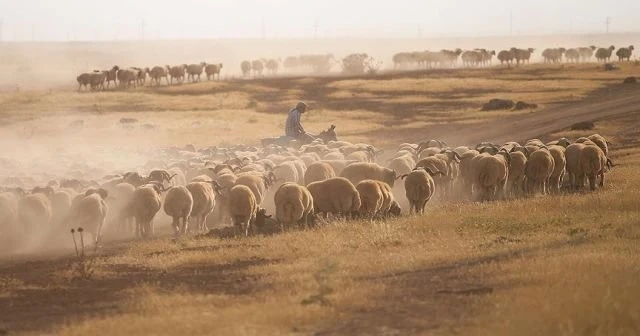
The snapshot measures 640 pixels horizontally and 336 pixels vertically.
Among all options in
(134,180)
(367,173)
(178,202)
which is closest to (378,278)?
(178,202)

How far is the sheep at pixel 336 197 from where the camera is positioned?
1995 centimetres

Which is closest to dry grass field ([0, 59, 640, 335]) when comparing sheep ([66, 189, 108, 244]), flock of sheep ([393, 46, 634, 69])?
sheep ([66, 189, 108, 244])

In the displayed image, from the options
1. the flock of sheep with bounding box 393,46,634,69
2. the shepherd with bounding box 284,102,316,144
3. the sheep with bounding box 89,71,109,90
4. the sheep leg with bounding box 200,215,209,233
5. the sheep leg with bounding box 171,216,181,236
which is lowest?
the sheep leg with bounding box 200,215,209,233

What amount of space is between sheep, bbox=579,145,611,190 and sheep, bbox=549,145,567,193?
510 mm

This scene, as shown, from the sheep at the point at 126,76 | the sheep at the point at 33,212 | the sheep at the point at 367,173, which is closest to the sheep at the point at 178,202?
the sheep at the point at 33,212

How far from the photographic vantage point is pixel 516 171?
24.7 meters

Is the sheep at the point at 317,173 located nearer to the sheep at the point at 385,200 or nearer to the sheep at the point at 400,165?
the sheep at the point at 400,165

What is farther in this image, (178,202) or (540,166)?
(540,166)

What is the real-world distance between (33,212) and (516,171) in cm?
1250

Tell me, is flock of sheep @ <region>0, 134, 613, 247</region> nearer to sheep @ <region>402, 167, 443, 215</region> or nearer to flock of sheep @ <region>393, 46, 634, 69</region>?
sheep @ <region>402, 167, 443, 215</region>

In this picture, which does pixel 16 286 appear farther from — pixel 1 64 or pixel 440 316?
pixel 1 64

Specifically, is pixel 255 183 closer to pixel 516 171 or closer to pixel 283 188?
pixel 283 188

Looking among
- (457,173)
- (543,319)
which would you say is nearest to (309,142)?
(457,173)

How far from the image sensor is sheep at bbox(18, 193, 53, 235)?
64.1ft
